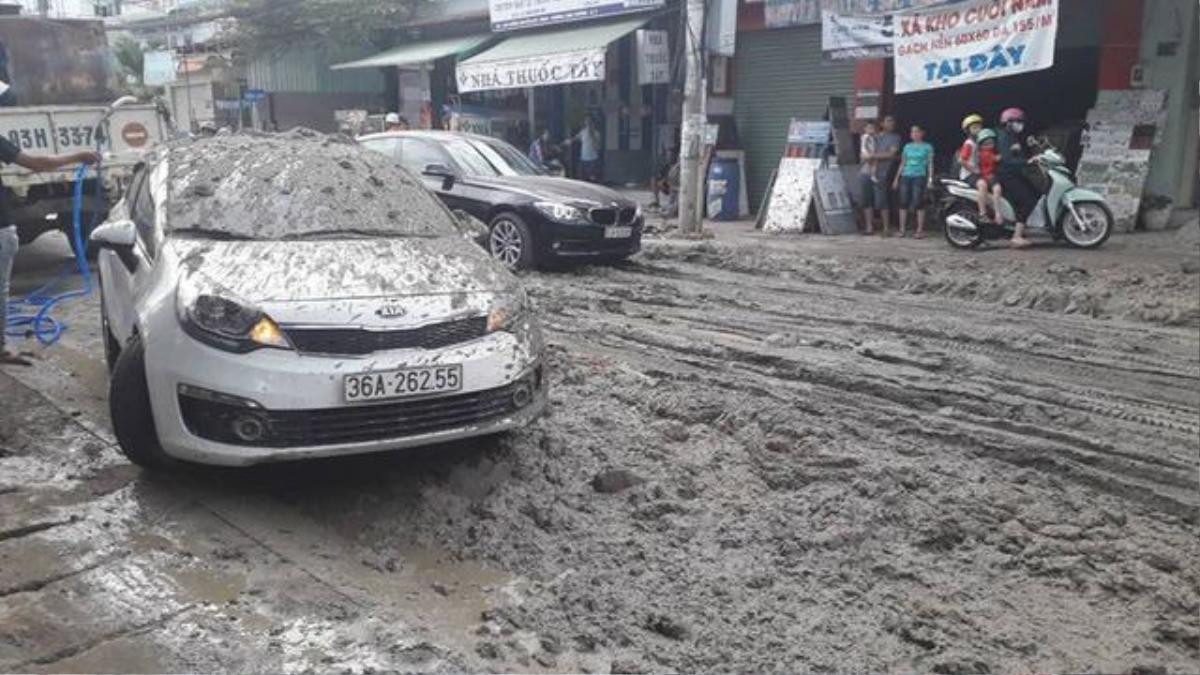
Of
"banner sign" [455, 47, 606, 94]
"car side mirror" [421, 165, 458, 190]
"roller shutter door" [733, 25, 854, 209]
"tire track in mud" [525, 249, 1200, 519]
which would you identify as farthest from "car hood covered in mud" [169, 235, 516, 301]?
"banner sign" [455, 47, 606, 94]

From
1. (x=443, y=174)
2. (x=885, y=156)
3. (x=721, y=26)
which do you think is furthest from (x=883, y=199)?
(x=443, y=174)

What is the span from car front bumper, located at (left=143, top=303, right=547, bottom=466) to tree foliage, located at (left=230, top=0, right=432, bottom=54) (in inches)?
892

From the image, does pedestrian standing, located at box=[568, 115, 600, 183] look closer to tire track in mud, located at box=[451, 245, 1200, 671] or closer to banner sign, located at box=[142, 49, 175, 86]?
tire track in mud, located at box=[451, 245, 1200, 671]

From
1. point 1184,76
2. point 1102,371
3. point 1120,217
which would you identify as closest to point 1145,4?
point 1184,76

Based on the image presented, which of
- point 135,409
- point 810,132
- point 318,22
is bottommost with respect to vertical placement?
point 135,409

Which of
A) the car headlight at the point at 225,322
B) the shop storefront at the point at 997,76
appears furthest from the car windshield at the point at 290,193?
the shop storefront at the point at 997,76

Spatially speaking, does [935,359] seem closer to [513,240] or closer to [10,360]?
[513,240]

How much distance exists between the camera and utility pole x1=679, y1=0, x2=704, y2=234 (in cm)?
1328

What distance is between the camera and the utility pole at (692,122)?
13.3 m

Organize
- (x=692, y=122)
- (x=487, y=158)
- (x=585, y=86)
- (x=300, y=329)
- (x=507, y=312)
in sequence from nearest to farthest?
(x=300, y=329) < (x=507, y=312) < (x=487, y=158) < (x=692, y=122) < (x=585, y=86)

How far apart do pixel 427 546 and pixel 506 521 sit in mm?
362

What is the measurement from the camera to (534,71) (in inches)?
770

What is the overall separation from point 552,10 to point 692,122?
25.9ft

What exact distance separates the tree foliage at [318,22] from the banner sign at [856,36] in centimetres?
1369
